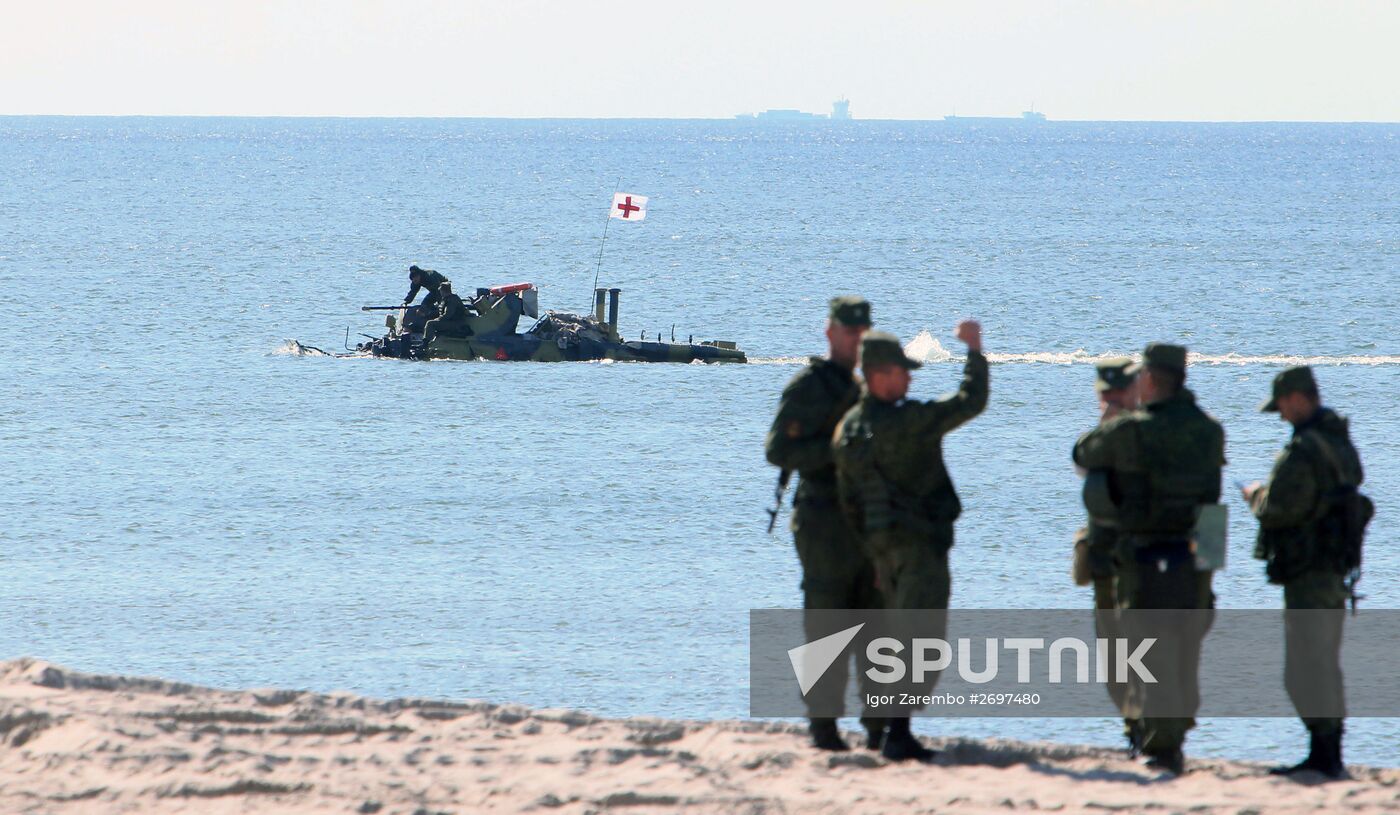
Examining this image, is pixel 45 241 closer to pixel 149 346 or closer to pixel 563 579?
pixel 149 346

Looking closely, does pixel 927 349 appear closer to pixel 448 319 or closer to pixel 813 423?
pixel 448 319

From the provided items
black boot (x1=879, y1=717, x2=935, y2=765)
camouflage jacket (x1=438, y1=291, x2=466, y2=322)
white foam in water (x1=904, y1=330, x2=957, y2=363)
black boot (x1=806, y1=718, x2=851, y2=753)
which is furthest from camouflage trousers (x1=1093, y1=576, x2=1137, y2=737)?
white foam in water (x1=904, y1=330, x2=957, y2=363)

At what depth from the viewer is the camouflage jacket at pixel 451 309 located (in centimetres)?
4228

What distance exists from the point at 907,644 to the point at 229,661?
11462 millimetres

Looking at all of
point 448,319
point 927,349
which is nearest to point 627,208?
point 448,319

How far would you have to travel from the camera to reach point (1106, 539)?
8234 millimetres

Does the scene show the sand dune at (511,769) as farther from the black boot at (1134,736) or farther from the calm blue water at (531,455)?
the calm blue water at (531,455)

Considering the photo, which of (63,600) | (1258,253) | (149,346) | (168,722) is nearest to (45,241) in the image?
(149,346)

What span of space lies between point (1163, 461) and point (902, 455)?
1.09 m

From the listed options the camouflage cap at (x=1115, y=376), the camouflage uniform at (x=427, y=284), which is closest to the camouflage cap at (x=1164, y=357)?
the camouflage cap at (x=1115, y=376)

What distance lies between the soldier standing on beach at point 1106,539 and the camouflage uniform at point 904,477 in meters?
0.58

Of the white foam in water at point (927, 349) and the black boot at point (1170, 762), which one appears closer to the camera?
the black boot at point (1170, 762)

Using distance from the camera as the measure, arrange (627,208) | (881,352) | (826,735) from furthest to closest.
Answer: (627,208)
(826,735)
(881,352)

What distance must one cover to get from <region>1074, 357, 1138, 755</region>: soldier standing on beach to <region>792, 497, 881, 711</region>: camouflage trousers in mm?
954
